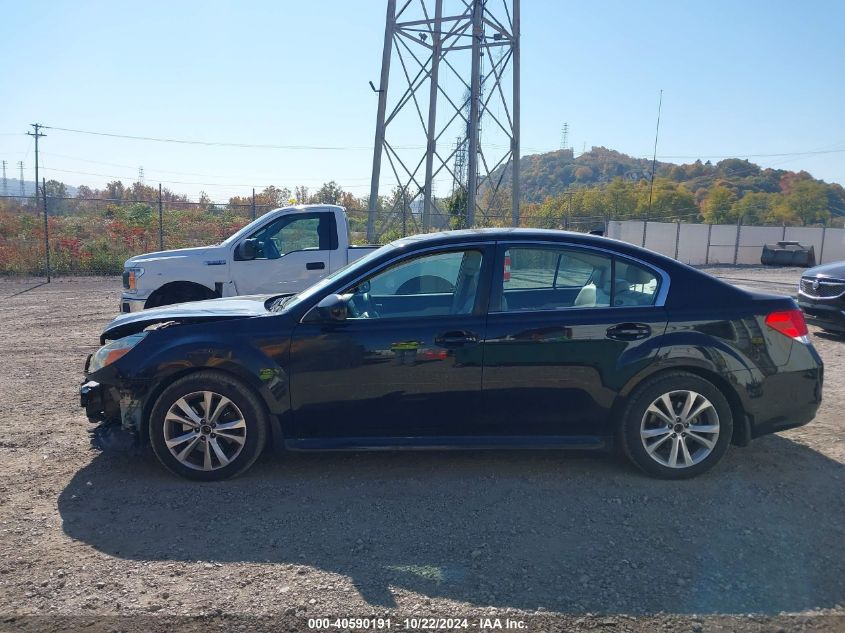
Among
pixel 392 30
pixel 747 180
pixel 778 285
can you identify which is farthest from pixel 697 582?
pixel 747 180

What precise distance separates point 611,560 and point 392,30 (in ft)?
53.1

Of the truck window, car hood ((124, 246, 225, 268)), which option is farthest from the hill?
car hood ((124, 246, 225, 268))

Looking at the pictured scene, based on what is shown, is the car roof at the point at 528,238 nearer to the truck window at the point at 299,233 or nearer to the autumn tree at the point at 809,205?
the truck window at the point at 299,233

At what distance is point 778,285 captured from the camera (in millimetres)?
20359

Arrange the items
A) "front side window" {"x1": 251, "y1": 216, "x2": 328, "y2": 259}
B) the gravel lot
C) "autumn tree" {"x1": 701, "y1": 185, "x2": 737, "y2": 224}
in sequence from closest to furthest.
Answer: the gravel lot
"front side window" {"x1": 251, "y1": 216, "x2": 328, "y2": 259}
"autumn tree" {"x1": 701, "y1": 185, "x2": 737, "y2": 224}

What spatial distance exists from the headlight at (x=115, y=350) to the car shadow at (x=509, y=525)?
0.77m

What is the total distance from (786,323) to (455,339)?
2329 millimetres

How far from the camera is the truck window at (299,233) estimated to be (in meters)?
9.02

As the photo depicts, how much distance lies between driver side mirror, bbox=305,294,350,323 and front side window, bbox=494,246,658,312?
3.52 ft

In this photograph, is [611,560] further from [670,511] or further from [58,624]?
[58,624]

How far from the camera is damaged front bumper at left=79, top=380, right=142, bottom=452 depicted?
4.63 metres

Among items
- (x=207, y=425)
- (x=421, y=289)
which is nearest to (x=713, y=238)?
(x=421, y=289)

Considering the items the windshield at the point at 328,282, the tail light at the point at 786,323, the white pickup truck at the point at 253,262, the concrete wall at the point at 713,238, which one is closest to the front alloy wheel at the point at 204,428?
the windshield at the point at 328,282

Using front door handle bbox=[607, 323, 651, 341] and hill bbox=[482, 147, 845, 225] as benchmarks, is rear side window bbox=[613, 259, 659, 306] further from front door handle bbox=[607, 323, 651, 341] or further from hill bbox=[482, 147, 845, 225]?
hill bbox=[482, 147, 845, 225]
